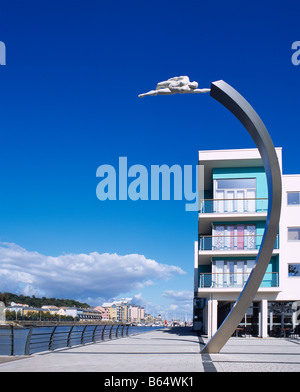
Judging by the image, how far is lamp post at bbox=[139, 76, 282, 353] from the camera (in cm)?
1285

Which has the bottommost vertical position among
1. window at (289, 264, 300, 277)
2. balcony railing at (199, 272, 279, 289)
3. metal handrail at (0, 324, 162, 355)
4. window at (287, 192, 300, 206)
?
metal handrail at (0, 324, 162, 355)

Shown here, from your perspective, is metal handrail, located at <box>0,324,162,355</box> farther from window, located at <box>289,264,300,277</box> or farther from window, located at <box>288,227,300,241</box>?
window, located at <box>288,227,300,241</box>

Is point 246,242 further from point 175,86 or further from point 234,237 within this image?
point 175,86

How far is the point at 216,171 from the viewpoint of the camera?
26.3 m

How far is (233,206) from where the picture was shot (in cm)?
2484

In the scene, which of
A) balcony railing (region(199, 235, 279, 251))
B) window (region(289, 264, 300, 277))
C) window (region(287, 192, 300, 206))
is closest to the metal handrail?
balcony railing (region(199, 235, 279, 251))

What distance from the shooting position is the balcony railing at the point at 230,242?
2462cm

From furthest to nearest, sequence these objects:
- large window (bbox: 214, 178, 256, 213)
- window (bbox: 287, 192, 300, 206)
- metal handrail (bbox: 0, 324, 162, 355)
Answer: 1. window (bbox: 287, 192, 300, 206)
2. large window (bbox: 214, 178, 256, 213)
3. metal handrail (bbox: 0, 324, 162, 355)

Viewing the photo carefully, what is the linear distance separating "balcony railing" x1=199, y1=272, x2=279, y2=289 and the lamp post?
34.9ft

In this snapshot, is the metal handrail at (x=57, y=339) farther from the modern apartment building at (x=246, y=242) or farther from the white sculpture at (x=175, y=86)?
the white sculpture at (x=175, y=86)
